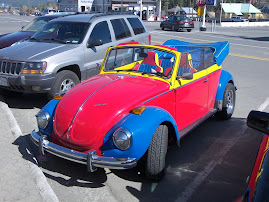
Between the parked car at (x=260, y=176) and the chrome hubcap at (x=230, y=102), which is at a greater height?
the parked car at (x=260, y=176)

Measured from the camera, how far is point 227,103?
20.1 feet

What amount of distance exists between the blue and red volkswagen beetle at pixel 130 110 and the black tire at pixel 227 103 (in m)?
0.50

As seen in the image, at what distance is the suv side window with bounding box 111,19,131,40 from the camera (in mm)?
7902

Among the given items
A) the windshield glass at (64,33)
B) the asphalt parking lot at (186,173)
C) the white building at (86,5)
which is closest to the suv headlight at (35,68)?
the asphalt parking lot at (186,173)

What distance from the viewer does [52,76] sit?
20.6ft

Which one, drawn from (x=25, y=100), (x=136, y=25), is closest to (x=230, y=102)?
(x=136, y=25)

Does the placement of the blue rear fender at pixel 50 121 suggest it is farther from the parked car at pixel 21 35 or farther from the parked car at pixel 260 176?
the parked car at pixel 21 35

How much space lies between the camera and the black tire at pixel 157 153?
3711 mm

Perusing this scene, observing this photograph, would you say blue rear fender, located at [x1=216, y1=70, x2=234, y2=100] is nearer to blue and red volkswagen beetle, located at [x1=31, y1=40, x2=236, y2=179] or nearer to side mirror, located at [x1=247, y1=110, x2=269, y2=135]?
blue and red volkswagen beetle, located at [x1=31, y1=40, x2=236, y2=179]

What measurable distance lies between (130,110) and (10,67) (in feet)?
11.9

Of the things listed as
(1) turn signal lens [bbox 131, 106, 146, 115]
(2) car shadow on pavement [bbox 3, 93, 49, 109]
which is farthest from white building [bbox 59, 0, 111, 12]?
(1) turn signal lens [bbox 131, 106, 146, 115]

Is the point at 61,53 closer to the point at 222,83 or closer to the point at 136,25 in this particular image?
the point at 136,25

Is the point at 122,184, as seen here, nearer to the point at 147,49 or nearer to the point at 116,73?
the point at 116,73

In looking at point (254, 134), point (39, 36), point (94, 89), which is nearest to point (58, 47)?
point (39, 36)
